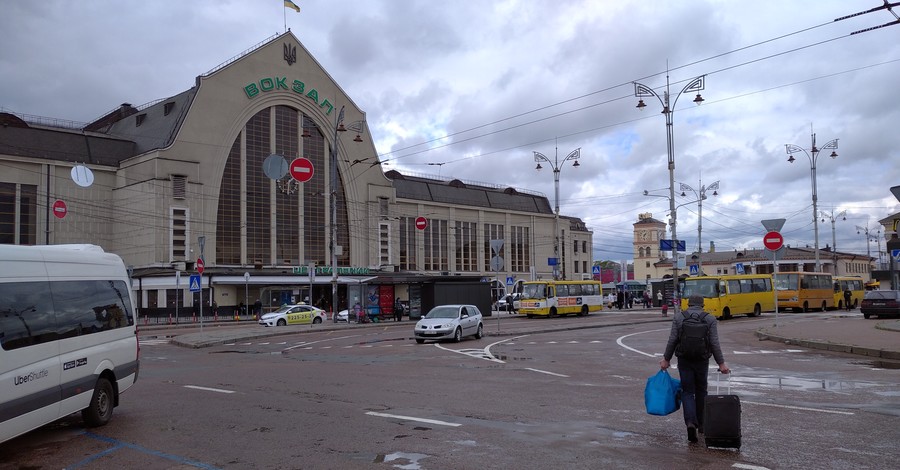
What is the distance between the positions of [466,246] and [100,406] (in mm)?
71004

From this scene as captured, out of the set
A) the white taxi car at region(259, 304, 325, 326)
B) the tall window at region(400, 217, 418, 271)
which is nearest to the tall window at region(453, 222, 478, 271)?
the tall window at region(400, 217, 418, 271)

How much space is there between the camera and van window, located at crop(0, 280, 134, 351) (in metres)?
7.18

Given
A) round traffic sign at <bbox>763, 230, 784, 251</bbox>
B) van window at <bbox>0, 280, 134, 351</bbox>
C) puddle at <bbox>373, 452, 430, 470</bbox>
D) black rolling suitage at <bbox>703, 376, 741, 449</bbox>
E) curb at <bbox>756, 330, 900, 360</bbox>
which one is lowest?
curb at <bbox>756, 330, 900, 360</bbox>

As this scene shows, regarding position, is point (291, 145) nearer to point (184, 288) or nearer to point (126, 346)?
point (184, 288)

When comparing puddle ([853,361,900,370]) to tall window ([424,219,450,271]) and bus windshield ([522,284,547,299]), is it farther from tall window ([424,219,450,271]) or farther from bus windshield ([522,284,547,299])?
tall window ([424,219,450,271])

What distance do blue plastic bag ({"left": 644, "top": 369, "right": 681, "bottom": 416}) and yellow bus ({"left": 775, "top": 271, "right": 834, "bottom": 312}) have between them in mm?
41239

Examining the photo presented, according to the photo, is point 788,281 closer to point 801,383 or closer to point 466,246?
point 801,383

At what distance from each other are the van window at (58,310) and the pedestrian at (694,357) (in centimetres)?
706

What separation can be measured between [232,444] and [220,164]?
5478 centimetres

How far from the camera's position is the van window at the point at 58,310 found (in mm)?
7184

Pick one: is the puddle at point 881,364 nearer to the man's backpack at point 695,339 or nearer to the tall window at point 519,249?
the man's backpack at point 695,339

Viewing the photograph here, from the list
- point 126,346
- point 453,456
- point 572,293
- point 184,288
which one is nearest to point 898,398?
point 453,456

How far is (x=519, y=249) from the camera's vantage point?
8638cm

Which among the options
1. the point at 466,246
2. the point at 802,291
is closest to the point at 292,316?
the point at 802,291
